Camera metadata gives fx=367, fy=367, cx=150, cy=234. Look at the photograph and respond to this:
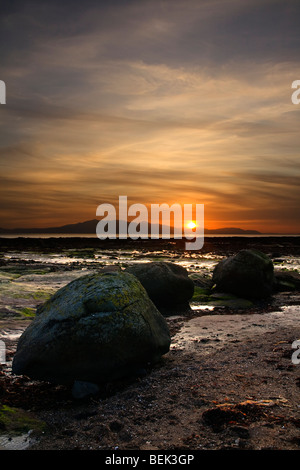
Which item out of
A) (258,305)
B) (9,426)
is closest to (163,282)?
(258,305)

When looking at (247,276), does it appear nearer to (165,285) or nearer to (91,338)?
(165,285)

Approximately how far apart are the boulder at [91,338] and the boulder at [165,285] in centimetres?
524

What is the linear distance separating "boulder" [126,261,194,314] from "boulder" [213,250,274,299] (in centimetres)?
260

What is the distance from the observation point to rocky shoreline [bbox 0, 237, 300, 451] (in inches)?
152

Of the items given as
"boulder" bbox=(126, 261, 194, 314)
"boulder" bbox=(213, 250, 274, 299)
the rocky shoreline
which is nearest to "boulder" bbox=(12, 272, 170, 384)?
the rocky shoreline

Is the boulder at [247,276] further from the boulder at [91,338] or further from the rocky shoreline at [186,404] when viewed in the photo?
the boulder at [91,338]

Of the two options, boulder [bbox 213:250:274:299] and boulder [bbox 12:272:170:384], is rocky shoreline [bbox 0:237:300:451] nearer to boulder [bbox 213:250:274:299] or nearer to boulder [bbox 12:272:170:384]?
boulder [bbox 12:272:170:384]

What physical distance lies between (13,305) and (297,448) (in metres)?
9.11

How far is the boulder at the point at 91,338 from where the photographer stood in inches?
211

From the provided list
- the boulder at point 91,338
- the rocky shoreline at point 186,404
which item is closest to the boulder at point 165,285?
the rocky shoreline at point 186,404

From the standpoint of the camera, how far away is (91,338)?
5395 mm

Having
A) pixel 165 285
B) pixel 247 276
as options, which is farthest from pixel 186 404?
pixel 247 276

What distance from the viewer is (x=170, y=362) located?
6.27m
